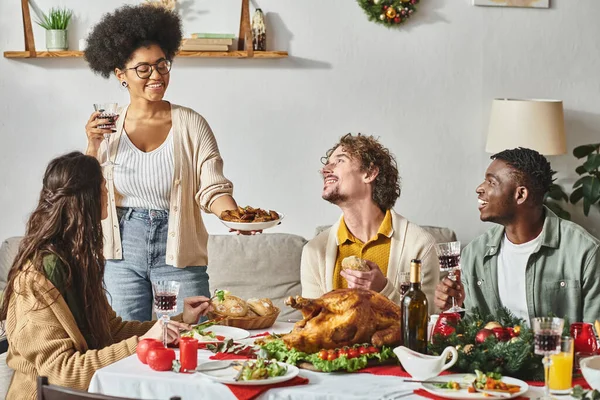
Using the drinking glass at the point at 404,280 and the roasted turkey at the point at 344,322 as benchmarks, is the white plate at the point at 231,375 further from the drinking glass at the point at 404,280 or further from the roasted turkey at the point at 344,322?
the drinking glass at the point at 404,280

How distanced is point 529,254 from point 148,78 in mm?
1504

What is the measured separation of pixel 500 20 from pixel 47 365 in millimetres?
3408

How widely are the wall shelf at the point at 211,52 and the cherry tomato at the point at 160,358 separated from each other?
9.14 feet

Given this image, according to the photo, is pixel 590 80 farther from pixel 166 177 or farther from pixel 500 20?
pixel 166 177

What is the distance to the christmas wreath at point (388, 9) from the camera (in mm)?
4887

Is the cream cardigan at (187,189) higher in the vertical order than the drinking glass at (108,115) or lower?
lower

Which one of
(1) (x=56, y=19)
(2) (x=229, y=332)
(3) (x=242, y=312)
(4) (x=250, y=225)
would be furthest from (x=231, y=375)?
(1) (x=56, y=19)

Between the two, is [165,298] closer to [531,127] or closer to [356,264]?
[356,264]

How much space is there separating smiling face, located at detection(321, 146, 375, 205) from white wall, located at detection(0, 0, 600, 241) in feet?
5.89

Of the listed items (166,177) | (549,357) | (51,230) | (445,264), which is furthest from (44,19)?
(549,357)

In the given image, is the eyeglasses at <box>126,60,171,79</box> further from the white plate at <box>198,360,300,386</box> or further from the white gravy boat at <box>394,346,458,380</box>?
the white gravy boat at <box>394,346,458,380</box>

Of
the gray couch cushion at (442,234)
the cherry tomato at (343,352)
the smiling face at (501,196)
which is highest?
the smiling face at (501,196)

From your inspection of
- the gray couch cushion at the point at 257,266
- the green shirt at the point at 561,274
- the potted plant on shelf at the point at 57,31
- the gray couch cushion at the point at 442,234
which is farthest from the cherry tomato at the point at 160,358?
the potted plant on shelf at the point at 57,31

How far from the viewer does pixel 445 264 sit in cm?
269
